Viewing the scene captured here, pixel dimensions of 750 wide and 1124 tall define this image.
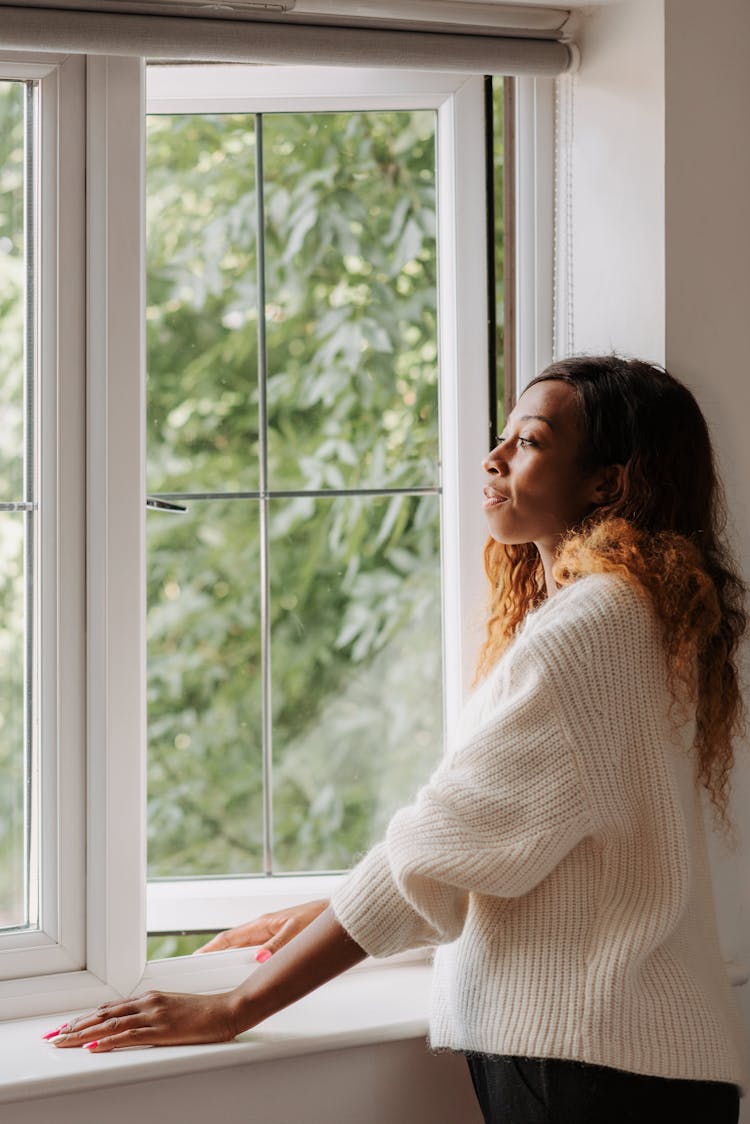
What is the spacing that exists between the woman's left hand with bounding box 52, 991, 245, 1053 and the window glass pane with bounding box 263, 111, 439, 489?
732 millimetres

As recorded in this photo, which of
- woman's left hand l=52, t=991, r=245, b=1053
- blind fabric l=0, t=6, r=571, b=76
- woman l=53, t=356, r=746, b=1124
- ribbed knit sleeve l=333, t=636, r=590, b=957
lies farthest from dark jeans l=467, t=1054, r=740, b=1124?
blind fabric l=0, t=6, r=571, b=76

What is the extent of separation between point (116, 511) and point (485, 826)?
63 centimetres

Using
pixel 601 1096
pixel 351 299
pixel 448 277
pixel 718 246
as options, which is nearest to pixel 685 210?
pixel 718 246

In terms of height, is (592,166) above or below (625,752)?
above

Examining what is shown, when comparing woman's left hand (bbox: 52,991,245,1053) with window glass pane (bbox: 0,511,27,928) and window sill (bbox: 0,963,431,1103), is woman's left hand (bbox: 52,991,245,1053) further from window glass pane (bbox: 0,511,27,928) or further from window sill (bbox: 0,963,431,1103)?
window glass pane (bbox: 0,511,27,928)

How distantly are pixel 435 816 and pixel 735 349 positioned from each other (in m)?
0.76

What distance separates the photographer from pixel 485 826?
3.63 feet

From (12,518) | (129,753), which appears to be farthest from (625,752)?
(12,518)

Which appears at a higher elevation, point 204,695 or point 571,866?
point 204,695

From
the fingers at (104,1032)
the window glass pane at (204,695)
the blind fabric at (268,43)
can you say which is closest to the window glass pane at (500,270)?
the blind fabric at (268,43)

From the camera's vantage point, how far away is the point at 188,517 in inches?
67.4

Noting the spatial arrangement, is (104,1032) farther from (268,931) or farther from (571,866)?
(571,866)

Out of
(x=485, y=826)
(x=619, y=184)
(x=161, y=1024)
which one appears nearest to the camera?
(x=485, y=826)

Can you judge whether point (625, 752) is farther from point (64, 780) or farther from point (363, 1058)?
point (64, 780)
